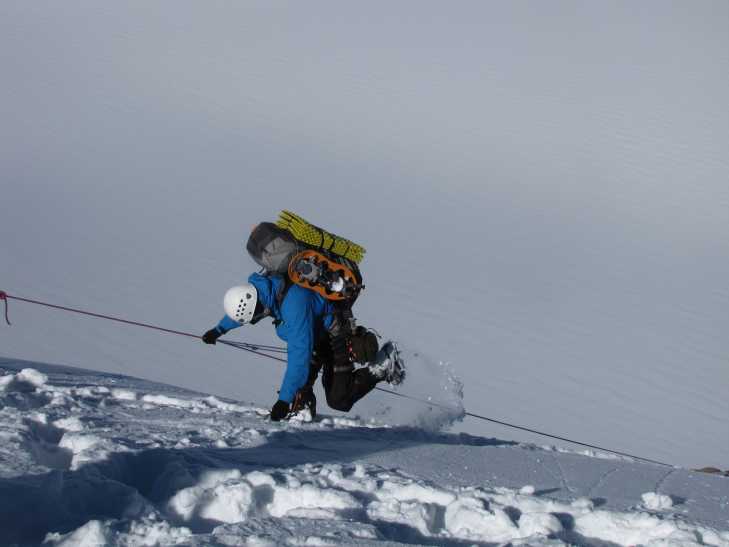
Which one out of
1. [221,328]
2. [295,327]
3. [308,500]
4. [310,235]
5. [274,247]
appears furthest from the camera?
[221,328]

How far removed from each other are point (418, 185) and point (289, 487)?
49.6 ft

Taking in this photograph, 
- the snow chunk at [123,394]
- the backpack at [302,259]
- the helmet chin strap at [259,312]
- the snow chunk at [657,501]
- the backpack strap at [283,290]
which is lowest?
the snow chunk at [123,394]

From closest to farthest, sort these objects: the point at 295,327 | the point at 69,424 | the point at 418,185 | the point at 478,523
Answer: the point at 478,523 → the point at 69,424 → the point at 295,327 → the point at 418,185

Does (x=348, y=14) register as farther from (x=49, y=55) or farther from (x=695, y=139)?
(x=695, y=139)

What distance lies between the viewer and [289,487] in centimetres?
376

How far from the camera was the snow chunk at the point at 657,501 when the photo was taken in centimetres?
412

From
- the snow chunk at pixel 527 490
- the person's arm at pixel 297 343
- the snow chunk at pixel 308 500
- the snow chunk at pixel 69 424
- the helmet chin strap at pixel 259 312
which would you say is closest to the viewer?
the snow chunk at pixel 308 500

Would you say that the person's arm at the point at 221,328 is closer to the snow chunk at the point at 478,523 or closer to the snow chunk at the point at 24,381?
the snow chunk at the point at 24,381

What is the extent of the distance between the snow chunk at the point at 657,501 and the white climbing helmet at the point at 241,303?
2.47m

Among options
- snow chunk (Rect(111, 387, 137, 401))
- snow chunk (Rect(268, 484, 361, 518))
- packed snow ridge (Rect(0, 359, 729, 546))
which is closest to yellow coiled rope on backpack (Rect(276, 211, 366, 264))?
packed snow ridge (Rect(0, 359, 729, 546))

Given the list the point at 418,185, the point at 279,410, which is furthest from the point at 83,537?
the point at 418,185

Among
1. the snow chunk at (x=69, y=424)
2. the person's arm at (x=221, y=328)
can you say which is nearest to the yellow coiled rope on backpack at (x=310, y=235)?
the person's arm at (x=221, y=328)

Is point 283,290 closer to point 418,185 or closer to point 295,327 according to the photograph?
point 295,327

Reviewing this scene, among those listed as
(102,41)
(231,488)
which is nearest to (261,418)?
(231,488)
